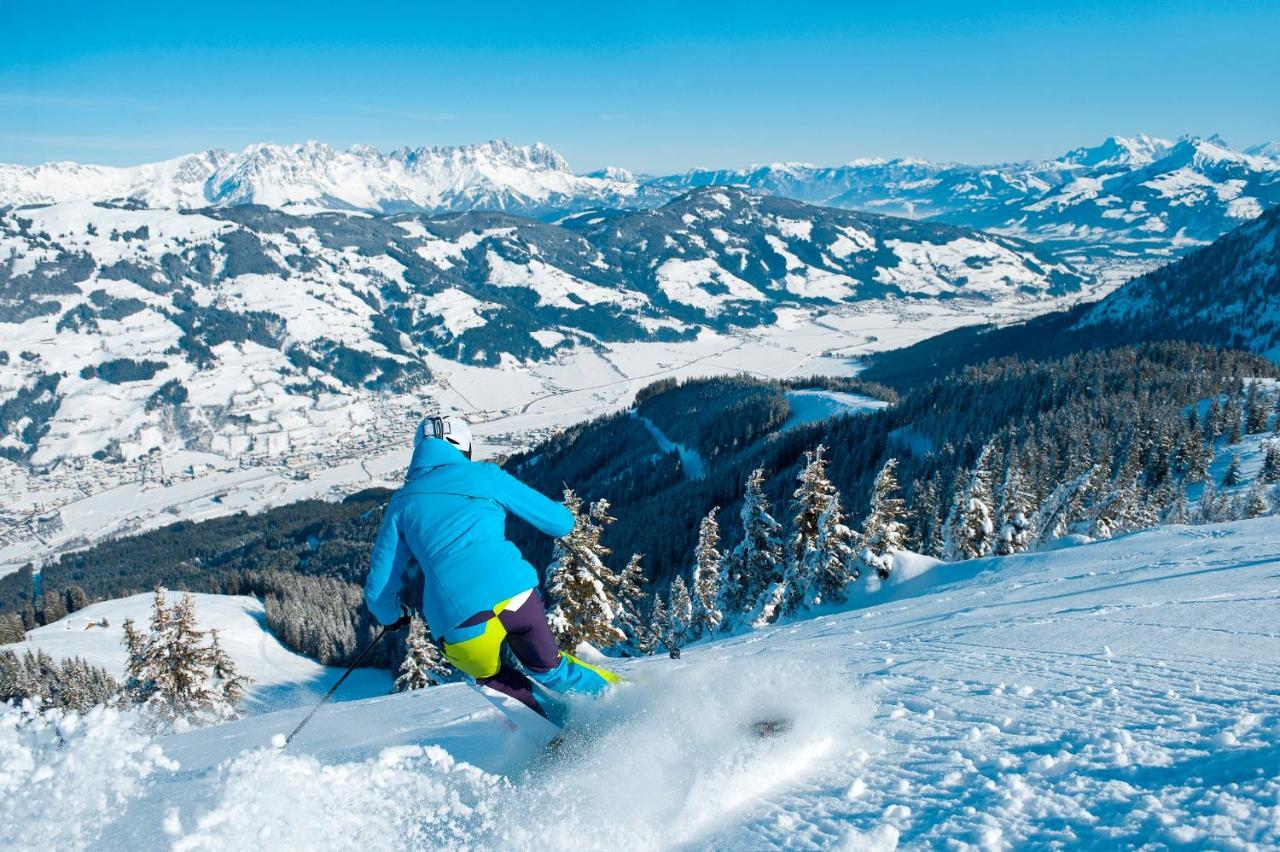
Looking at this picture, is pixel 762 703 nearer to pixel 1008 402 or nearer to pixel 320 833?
pixel 320 833

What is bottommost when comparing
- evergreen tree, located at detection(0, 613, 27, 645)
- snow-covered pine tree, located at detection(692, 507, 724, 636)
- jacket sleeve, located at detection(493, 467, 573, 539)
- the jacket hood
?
evergreen tree, located at detection(0, 613, 27, 645)

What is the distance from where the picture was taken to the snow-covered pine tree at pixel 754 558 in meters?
30.0

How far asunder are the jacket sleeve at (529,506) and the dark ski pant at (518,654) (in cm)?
64

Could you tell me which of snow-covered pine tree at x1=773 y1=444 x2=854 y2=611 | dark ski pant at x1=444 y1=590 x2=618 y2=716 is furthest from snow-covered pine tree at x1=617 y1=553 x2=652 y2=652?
dark ski pant at x1=444 y1=590 x2=618 y2=716

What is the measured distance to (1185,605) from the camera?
27.9 ft

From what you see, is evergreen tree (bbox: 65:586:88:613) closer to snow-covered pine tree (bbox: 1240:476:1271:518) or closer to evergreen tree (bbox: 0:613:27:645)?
evergreen tree (bbox: 0:613:27:645)

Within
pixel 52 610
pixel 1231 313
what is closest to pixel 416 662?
pixel 52 610

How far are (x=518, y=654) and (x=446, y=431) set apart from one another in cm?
214

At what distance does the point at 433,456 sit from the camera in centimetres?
601

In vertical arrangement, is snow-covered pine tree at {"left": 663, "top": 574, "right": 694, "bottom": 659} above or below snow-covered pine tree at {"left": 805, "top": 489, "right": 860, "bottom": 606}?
below

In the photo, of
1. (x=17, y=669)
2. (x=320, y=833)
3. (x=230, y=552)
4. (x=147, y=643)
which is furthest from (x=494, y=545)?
(x=230, y=552)

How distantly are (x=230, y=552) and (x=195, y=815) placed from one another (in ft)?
460

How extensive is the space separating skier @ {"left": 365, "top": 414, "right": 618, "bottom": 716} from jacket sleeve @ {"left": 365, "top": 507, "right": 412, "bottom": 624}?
10mm

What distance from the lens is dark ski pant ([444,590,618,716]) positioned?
5879 millimetres
